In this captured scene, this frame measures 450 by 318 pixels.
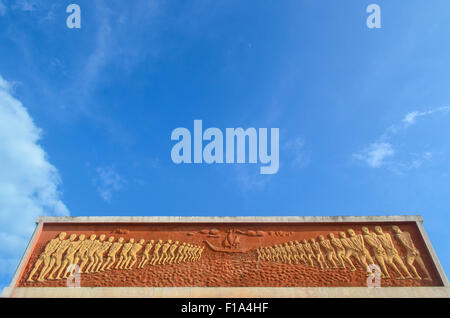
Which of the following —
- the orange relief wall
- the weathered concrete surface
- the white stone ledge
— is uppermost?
the white stone ledge

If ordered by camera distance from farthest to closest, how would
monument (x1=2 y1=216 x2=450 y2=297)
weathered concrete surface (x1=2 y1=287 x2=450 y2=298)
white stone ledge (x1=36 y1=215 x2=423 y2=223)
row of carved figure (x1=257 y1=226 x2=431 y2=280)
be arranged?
1. white stone ledge (x1=36 y1=215 x2=423 y2=223)
2. row of carved figure (x1=257 y1=226 x2=431 y2=280)
3. monument (x1=2 y1=216 x2=450 y2=297)
4. weathered concrete surface (x1=2 y1=287 x2=450 y2=298)

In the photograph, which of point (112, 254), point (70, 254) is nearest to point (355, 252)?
point (112, 254)

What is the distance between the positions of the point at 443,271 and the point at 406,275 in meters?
0.93

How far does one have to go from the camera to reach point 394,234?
27.8 ft

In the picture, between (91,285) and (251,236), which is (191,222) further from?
(91,285)

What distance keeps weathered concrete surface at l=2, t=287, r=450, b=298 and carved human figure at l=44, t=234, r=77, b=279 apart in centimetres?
46

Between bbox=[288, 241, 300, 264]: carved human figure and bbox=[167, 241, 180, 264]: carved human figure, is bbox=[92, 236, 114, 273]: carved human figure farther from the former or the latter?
bbox=[288, 241, 300, 264]: carved human figure

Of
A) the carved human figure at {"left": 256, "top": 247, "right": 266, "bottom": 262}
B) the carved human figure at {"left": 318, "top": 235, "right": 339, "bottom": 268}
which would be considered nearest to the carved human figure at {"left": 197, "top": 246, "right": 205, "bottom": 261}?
→ the carved human figure at {"left": 256, "top": 247, "right": 266, "bottom": 262}

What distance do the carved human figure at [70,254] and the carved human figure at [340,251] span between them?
7043 millimetres

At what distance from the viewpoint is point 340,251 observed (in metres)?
8.19

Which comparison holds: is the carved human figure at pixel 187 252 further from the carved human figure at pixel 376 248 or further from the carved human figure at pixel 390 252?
the carved human figure at pixel 390 252

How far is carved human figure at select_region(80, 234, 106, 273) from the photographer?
8102mm

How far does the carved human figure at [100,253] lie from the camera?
810 cm
